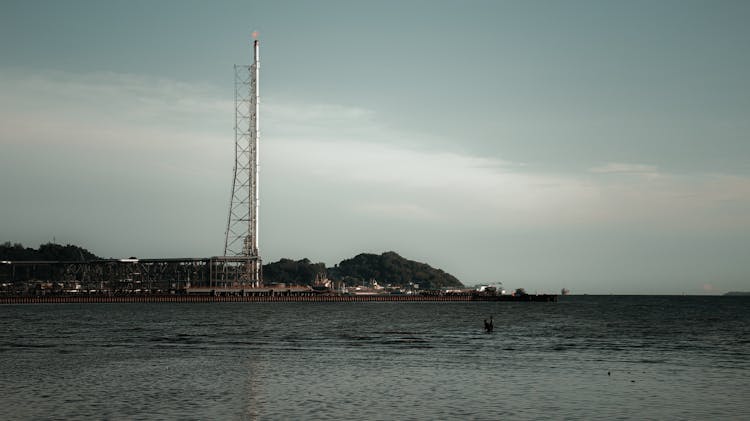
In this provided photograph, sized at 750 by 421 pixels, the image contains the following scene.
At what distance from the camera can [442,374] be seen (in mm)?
48094

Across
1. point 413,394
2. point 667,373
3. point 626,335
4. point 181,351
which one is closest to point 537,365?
point 667,373

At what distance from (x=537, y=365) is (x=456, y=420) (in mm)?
22611

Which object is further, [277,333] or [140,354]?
[277,333]

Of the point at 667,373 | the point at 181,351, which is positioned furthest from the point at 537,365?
the point at 181,351

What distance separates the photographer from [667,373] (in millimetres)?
49219

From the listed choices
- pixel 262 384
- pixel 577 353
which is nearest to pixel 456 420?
pixel 262 384

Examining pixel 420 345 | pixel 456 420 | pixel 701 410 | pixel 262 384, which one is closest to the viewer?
pixel 456 420

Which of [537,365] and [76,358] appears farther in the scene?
[76,358]

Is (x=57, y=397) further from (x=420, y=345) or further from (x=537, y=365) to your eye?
(x=420, y=345)

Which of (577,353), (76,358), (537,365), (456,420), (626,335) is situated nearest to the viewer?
(456,420)

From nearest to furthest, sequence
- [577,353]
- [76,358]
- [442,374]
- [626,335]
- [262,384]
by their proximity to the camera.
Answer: [262,384] → [442,374] → [76,358] → [577,353] → [626,335]

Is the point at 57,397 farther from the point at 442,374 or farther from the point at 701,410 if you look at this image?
the point at 701,410

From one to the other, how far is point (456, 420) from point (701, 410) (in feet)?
38.0

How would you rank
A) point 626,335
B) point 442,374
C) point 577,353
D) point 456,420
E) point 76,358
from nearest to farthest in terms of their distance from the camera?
point 456,420 < point 442,374 < point 76,358 < point 577,353 < point 626,335
